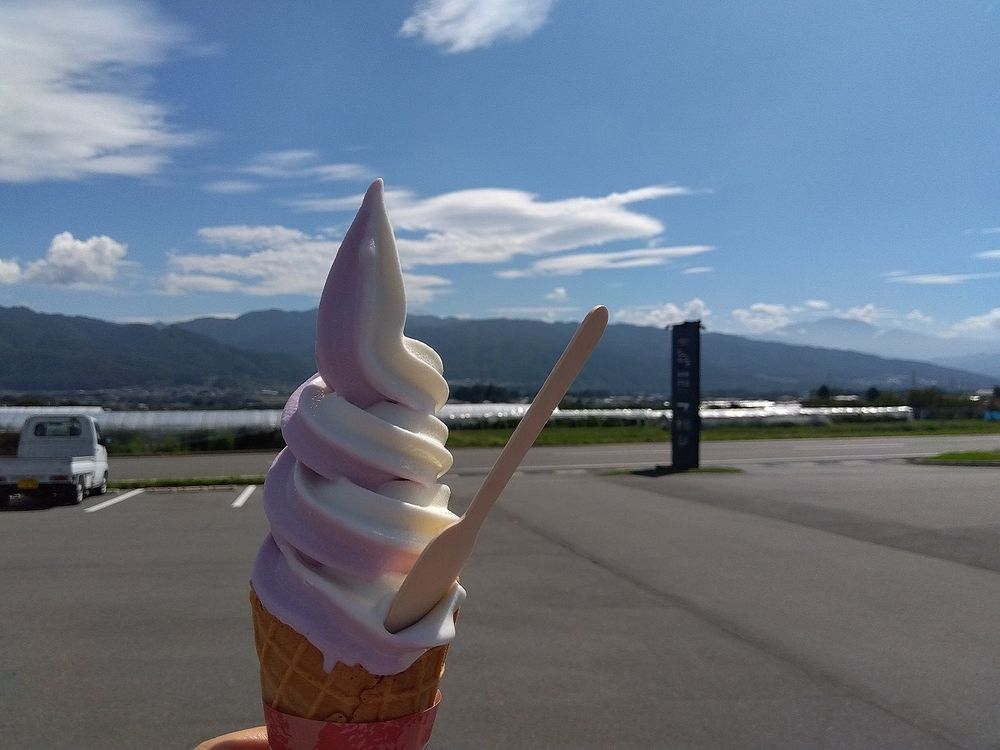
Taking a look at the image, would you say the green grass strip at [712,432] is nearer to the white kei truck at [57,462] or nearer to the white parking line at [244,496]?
the white parking line at [244,496]

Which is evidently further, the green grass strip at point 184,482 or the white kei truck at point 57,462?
the green grass strip at point 184,482

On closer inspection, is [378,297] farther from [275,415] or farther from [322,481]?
[275,415]

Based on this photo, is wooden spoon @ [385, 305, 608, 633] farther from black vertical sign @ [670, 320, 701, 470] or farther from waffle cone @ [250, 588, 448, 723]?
black vertical sign @ [670, 320, 701, 470]

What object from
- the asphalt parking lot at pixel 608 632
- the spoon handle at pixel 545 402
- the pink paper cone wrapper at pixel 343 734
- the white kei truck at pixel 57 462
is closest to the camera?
the spoon handle at pixel 545 402

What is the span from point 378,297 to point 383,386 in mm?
289

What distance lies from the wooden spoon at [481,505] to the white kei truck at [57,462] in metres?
Answer: 14.4

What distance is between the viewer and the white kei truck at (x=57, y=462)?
14.9 meters

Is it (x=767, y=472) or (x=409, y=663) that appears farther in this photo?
(x=767, y=472)

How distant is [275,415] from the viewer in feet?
118

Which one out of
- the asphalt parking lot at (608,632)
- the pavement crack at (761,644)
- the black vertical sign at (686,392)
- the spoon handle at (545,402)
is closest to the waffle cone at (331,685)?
the spoon handle at (545,402)

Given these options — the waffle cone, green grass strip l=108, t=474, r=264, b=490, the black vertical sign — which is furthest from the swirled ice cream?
the black vertical sign

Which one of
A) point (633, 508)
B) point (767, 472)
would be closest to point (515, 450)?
point (633, 508)

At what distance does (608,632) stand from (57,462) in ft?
38.3

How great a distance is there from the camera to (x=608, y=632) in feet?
22.9
